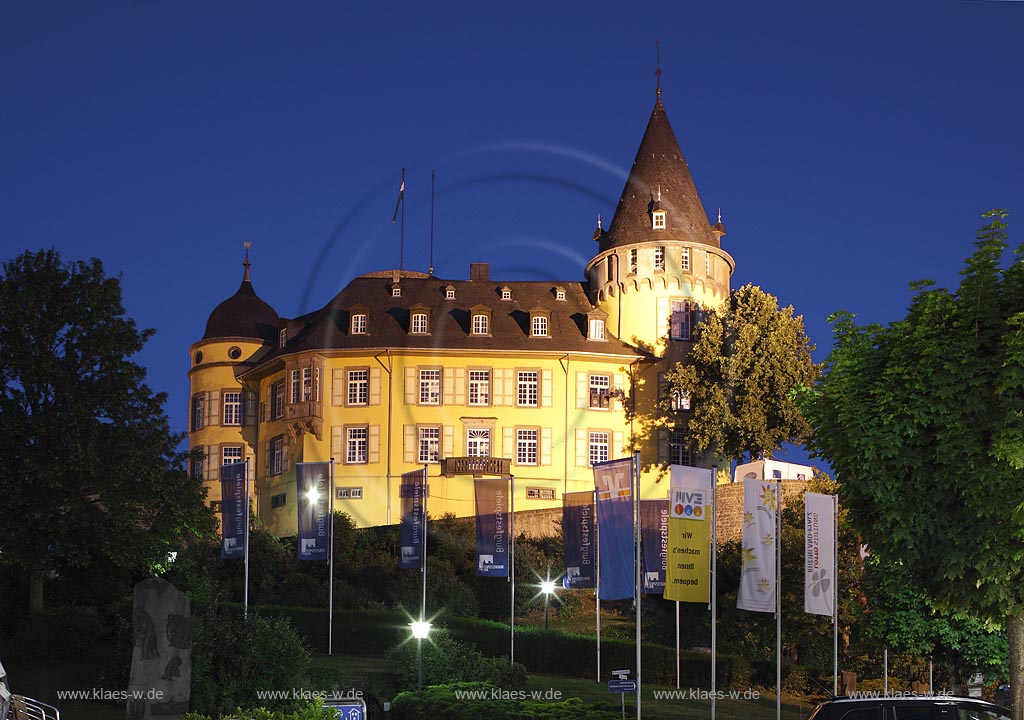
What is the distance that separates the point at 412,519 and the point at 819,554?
588 inches

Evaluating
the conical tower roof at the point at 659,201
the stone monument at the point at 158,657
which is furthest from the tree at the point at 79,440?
the conical tower roof at the point at 659,201

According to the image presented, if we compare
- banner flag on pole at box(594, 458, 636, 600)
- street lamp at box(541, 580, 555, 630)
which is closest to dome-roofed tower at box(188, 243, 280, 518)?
street lamp at box(541, 580, 555, 630)

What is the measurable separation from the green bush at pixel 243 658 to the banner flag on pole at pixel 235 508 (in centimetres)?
1142

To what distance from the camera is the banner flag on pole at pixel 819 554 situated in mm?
42719

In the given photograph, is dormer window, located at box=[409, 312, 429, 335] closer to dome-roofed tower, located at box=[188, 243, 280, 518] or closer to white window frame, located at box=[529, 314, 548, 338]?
white window frame, located at box=[529, 314, 548, 338]

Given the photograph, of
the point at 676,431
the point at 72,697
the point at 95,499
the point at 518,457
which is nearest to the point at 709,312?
the point at 676,431

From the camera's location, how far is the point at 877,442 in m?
29.3

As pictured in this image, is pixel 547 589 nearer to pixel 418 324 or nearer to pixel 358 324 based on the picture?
pixel 418 324

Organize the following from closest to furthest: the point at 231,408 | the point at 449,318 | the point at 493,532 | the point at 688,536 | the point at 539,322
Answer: the point at 688,536 < the point at 493,532 < the point at 539,322 < the point at 449,318 < the point at 231,408

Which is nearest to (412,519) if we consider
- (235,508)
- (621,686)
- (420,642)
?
(235,508)

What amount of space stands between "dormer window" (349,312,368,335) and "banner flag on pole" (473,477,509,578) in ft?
136

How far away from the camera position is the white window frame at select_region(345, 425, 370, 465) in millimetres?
87062

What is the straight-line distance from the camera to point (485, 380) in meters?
88.9

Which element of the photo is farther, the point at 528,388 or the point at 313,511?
the point at 528,388
